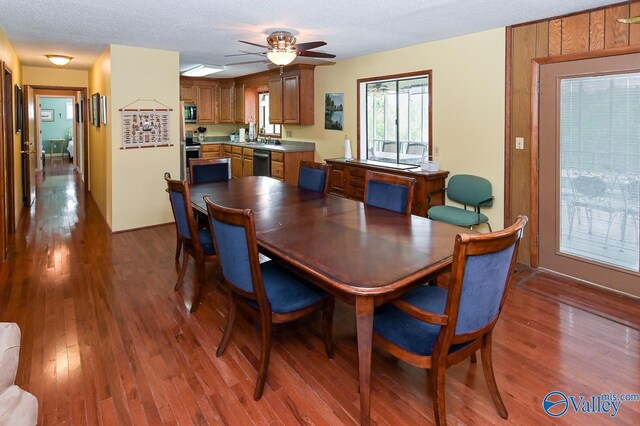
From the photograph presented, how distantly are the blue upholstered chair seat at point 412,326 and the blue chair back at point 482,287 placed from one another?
16cm

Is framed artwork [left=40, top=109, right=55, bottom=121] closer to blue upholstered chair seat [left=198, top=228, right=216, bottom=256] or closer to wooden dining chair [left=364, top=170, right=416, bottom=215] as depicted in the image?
blue upholstered chair seat [left=198, top=228, right=216, bottom=256]

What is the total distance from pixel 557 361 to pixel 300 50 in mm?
3041

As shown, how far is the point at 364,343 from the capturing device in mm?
1732

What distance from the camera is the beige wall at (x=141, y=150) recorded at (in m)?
4.90

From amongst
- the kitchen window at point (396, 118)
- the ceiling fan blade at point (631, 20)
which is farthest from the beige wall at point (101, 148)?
the ceiling fan blade at point (631, 20)

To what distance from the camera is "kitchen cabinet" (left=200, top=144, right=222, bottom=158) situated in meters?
8.08

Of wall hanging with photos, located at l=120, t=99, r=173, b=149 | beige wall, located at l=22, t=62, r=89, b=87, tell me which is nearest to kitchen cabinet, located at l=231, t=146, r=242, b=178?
wall hanging with photos, located at l=120, t=99, r=173, b=149

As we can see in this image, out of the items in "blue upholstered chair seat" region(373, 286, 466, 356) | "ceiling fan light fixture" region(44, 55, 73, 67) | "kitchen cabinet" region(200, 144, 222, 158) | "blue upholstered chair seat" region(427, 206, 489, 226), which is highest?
"ceiling fan light fixture" region(44, 55, 73, 67)

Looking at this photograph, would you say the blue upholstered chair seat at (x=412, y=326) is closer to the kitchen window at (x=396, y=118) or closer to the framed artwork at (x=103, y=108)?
the kitchen window at (x=396, y=118)

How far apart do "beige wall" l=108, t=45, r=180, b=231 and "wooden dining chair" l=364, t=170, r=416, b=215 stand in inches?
127

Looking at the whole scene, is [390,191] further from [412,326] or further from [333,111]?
[333,111]

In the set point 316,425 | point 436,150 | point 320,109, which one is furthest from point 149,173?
point 316,425

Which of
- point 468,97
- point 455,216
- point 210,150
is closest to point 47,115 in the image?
point 210,150

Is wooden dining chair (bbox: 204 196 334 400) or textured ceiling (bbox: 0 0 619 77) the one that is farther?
textured ceiling (bbox: 0 0 619 77)
